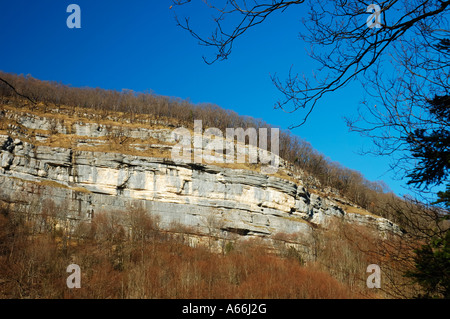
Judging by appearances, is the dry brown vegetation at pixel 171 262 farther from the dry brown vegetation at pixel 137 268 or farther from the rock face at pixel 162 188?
the rock face at pixel 162 188

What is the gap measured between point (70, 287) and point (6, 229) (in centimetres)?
1560

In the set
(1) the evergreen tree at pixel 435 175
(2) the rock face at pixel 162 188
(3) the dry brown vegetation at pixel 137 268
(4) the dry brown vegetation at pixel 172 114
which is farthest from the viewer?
(4) the dry brown vegetation at pixel 172 114

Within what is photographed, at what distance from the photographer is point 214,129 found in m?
69.9

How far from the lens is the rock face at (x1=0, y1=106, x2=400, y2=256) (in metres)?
42.0

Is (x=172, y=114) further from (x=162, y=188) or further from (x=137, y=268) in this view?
(x=137, y=268)

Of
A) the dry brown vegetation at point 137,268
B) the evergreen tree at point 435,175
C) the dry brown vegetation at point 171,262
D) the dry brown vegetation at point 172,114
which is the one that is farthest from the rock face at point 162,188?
the evergreen tree at point 435,175

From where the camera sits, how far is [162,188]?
153ft

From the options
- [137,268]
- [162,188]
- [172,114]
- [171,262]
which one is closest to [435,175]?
[137,268]

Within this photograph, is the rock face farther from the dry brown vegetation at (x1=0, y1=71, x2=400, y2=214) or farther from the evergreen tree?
the evergreen tree

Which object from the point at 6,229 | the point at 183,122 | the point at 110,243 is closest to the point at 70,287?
the point at 110,243

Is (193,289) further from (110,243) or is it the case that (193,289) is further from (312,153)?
(312,153)

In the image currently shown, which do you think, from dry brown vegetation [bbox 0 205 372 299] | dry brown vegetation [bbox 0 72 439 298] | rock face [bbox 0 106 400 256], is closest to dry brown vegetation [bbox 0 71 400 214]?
dry brown vegetation [bbox 0 72 439 298]

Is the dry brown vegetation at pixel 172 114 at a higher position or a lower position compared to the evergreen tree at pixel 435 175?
higher

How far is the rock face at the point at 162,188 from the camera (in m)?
42.0
